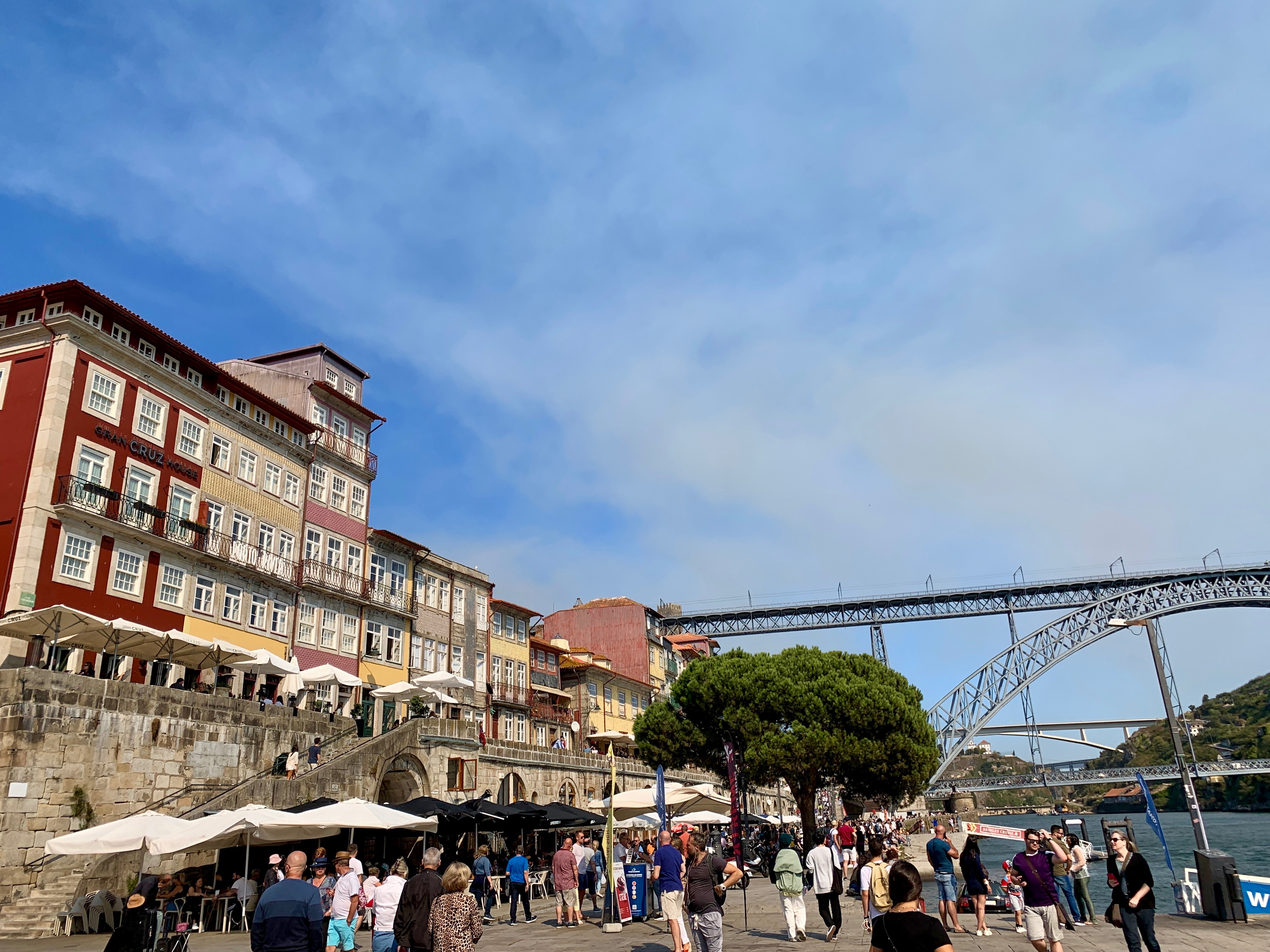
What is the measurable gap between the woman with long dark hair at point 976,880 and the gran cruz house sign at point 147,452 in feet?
82.2

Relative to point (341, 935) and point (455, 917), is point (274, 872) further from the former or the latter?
point (455, 917)

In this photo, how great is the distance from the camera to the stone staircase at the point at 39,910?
1738 centimetres

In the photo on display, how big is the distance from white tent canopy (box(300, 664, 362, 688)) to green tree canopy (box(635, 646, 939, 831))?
52.2ft

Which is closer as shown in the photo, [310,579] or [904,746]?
[310,579]

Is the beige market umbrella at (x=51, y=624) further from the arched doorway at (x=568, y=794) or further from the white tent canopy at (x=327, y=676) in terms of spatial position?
the arched doorway at (x=568, y=794)

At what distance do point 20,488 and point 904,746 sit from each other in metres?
32.9

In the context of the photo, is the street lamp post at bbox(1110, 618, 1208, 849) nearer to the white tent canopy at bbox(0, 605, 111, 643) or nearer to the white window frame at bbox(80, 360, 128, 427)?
the white tent canopy at bbox(0, 605, 111, 643)

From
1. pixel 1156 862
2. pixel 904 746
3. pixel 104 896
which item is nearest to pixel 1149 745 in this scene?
pixel 1156 862

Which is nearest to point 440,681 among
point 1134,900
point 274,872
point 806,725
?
point 806,725

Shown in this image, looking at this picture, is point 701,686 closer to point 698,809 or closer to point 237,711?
point 698,809

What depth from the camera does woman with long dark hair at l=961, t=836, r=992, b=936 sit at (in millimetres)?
14758

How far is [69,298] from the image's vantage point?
25.4m

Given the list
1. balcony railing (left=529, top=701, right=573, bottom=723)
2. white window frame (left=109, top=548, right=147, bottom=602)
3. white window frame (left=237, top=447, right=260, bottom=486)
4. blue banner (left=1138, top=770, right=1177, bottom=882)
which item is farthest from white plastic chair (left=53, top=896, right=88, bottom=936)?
balcony railing (left=529, top=701, right=573, bottom=723)

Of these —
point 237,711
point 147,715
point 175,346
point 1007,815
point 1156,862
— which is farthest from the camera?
point 1007,815
